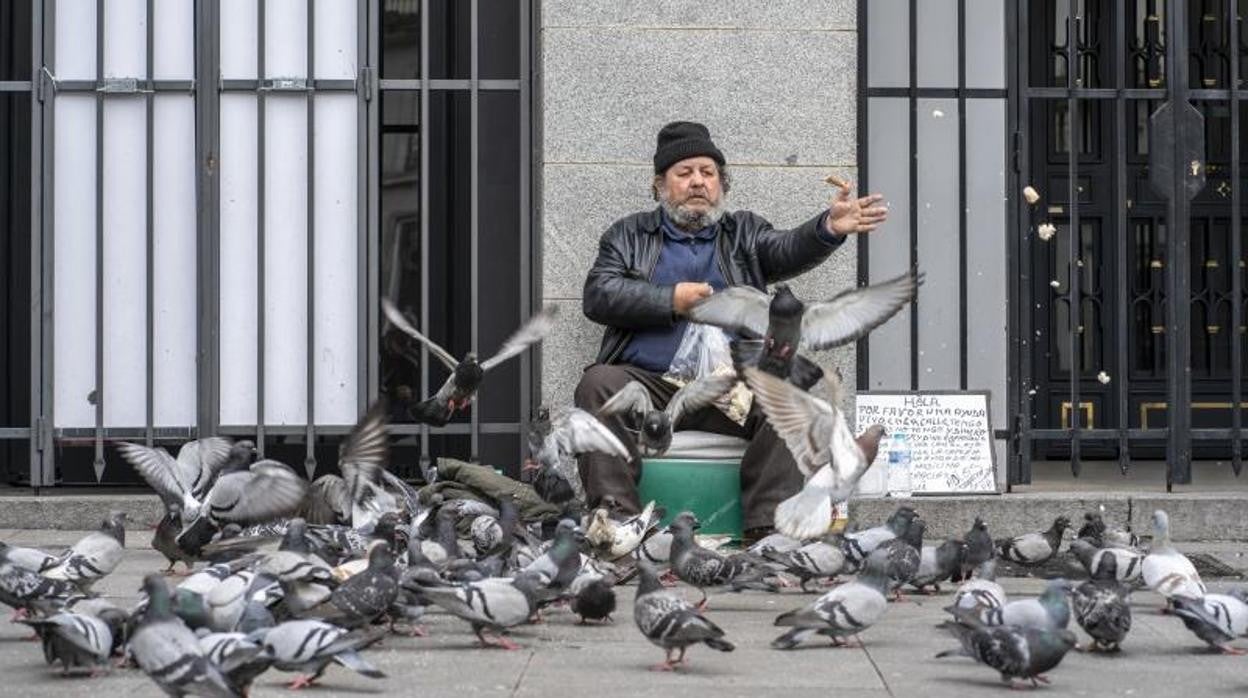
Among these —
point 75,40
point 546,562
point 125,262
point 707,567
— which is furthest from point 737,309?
point 75,40

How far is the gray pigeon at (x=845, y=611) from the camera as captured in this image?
744 centimetres

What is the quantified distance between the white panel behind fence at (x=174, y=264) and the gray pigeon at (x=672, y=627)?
4570mm

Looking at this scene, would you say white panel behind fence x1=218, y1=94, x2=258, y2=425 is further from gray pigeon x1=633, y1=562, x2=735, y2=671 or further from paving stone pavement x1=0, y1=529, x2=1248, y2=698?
gray pigeon x1=633, y1=562, x2=735, y2=671

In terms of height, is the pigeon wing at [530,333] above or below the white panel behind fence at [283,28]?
below

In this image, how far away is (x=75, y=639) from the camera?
6777 millimetres

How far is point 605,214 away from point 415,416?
1.38m

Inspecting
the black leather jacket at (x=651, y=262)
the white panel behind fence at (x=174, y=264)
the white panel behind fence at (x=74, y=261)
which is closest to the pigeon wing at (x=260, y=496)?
the black leather jacket at (x=651, y=262)

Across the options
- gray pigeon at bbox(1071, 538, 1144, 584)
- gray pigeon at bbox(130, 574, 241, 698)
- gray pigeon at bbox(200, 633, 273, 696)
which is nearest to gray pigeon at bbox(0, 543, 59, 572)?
gray pigeon at bbox(130, 574, 241, 698)

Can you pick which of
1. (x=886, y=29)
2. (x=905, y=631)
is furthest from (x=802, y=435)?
(x=886, y=29)

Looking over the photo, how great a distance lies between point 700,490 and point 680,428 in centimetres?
30

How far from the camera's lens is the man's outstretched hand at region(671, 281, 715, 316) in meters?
9.87

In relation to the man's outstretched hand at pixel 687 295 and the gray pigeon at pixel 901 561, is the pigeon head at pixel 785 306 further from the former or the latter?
the gray pigeon at pixel 901 561

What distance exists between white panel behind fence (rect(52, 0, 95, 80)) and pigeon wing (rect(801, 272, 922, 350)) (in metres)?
3.88

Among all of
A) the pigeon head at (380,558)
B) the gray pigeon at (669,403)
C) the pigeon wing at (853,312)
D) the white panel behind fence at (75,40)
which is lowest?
the pigeon head at (380,558)
